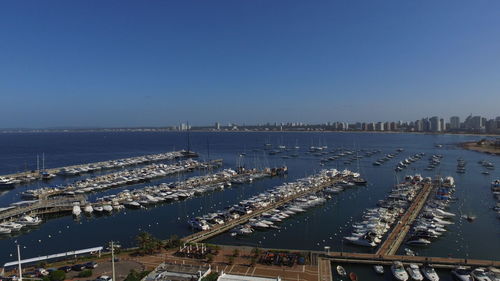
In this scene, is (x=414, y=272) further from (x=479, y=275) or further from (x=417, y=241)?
(x=417, y=241)

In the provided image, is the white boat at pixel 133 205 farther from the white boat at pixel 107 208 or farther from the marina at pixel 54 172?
the marina at pixel 54 172

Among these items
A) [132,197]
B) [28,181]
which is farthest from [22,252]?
[28,181]

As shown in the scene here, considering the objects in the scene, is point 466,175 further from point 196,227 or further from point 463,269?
point 196,227

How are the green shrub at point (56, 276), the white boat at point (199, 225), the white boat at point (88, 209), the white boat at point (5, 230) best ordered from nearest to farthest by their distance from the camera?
the green shrub at point (56, 276), the white boat at point (199, 225), the white boat at point (5, 230), the white boat at point (88, 209)

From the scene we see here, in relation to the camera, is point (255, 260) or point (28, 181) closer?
point (255, 260)

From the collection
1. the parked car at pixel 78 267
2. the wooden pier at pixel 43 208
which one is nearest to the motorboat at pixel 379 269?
the parked car at pixel 78 267

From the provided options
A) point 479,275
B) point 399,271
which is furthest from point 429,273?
point 479,275
